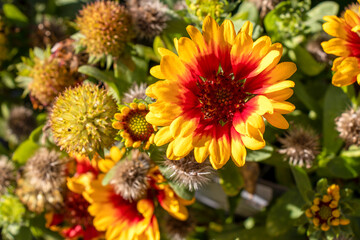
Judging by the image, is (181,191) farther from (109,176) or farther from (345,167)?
(345,167)

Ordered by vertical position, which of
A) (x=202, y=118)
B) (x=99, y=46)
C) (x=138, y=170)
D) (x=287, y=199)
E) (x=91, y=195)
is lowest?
(x=287, y=199)

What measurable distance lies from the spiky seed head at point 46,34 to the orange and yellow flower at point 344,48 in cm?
129

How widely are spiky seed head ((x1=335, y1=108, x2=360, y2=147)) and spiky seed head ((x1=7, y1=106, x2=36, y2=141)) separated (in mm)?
1603

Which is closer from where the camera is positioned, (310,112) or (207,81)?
(207,81)

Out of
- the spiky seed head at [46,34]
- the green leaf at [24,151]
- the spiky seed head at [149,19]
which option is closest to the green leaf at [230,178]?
the spiky seed head at [149,19]

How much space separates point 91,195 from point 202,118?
23.9 inches

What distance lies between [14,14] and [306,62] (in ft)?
5.15

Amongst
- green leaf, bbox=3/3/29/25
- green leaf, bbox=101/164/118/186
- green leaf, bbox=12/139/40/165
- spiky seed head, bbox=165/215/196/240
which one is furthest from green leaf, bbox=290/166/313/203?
green leaf, bbox=3/3/29/25

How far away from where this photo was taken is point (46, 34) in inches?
70.3

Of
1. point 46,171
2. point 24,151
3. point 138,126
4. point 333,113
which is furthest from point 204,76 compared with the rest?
point 24,151

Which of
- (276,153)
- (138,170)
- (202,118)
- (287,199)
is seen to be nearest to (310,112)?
(276,153)

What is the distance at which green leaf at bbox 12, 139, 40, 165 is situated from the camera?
170cm

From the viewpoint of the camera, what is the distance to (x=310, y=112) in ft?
5.41

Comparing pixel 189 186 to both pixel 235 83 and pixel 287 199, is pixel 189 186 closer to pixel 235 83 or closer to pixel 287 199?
pixel 235 83
